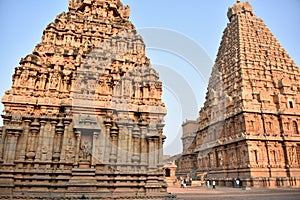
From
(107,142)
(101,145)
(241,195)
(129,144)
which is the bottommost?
(241,195)

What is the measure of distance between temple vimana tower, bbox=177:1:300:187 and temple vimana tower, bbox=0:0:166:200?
22518 mm

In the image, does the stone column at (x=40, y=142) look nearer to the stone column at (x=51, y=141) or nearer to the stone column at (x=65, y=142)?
the stone column at (x=51, y=141)

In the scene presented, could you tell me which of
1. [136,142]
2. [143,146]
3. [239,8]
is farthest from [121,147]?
[239,8]

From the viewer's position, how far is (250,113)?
36.1 m

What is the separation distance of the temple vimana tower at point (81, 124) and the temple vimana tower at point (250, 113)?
2252cm

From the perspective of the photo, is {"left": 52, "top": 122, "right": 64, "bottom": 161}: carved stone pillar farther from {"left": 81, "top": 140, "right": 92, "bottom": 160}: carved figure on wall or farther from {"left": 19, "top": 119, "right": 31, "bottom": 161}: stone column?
{"left": 19, "top": 119, "right": 31, "bottom": 161}: stone column

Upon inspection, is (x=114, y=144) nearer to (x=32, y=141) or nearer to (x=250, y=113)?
(x=32, y=141)

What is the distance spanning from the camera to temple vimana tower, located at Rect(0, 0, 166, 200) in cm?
1384

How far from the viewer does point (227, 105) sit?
4075cm

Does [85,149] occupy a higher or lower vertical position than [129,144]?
lower

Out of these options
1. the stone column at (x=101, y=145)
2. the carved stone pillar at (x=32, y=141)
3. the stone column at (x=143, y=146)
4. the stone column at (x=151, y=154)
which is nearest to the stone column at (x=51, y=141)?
the carved stone pillar at (x=32, y=141)

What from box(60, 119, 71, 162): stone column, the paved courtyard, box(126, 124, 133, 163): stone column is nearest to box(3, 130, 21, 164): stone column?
box(60, 119, 71, 162): stone column

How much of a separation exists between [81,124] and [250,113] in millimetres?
29148

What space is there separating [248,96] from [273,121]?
5509 mm
